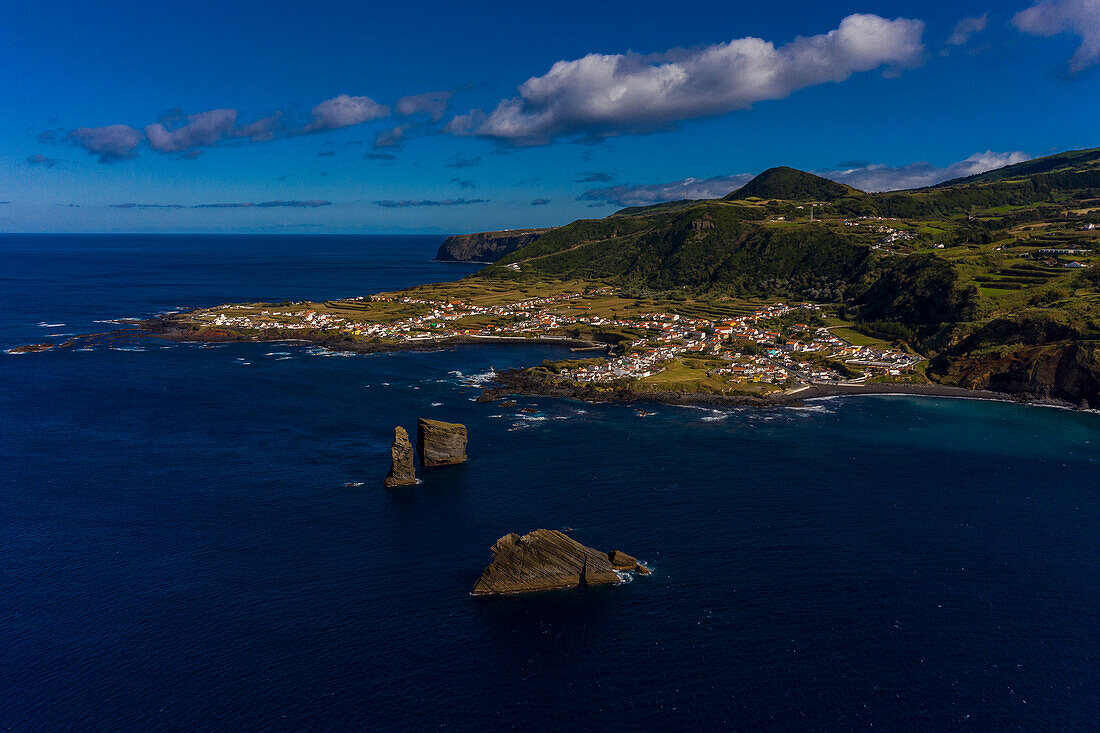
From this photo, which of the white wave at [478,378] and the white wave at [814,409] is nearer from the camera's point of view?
the white wave at [814,409]

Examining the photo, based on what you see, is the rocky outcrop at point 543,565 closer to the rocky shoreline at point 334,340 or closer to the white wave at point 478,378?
the white wave at point 478,378

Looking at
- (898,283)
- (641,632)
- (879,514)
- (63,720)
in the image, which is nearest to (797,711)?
(641,632)

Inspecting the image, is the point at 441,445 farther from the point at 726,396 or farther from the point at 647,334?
the point at 647,334

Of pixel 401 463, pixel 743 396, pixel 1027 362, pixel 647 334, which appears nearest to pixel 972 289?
pixel 1027 362

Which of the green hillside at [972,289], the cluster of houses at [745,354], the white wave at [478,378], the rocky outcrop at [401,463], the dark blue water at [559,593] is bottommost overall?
the dark blue water at [559,593]

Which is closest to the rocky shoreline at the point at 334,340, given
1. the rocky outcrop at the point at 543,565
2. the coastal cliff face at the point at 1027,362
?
the coastal cliff face at the point at 1027,362

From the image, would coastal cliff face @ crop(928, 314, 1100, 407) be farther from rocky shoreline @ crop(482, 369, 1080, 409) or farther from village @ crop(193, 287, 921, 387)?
village @ crop(193, 287, 921, 387)

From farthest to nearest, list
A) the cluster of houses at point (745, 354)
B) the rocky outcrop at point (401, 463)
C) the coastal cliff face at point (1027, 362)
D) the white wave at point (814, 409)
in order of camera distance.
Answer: the cluster of houses at point (745, 354) → the coastal cliff face at point (1027, 362) → the white wave at point (814, 409) → the rocky outcrop at point (401, 463)
